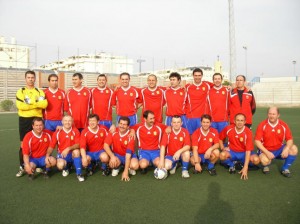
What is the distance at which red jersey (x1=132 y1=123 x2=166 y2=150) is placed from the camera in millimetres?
4910

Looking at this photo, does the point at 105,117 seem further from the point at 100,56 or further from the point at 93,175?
the point at 100,56

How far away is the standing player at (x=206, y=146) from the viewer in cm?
472

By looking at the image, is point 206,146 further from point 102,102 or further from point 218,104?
point 102,102

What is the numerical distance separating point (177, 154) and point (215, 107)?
1.43 meters

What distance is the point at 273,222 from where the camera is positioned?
2871 mm

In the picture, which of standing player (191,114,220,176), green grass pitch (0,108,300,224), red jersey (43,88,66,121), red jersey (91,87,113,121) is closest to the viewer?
green grass pitch (0,108,300,224)

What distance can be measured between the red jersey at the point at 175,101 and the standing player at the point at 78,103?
1.53m

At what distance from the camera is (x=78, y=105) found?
5.25 meters

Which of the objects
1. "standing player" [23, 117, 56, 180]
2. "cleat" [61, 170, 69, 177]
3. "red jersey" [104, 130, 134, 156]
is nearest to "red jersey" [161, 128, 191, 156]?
"red jersey" [104, 130, 134, 156]

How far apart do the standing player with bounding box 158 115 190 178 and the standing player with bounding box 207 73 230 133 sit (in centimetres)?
102

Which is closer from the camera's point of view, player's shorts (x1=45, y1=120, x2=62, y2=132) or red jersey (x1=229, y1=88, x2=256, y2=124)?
player's shorts (x1=45, y1=120, x2=62, y2=132)

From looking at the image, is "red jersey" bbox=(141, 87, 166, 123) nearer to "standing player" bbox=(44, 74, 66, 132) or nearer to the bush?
"standing player" bbox=(44, 74, 66, 132)

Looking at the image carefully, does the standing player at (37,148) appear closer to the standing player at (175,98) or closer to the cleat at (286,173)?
the standing player at (175,98)

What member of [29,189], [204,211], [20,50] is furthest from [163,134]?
[20,50]
